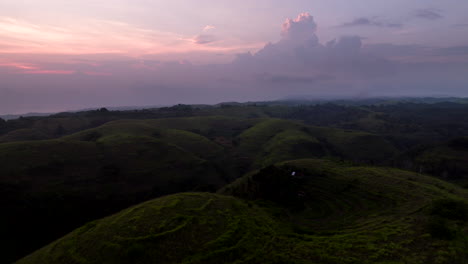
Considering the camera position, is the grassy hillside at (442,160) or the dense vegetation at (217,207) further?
the grassy hillside at (442,160)

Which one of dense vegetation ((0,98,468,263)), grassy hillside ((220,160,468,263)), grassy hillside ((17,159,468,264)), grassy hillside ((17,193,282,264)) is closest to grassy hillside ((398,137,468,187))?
dense vegetation ((0,98,468,263))

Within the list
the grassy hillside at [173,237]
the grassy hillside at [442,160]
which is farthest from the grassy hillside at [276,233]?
the grassy hillside at [442,160]

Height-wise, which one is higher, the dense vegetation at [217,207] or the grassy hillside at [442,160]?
the dense vegetation at [217,207]

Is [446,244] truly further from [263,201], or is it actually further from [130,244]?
[130,244]

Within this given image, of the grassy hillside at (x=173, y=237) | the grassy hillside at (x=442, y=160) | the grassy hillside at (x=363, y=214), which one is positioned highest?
the grassy hillside at (x=173, y=237)

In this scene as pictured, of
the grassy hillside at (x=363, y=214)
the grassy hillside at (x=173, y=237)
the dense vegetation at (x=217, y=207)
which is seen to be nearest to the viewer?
the grassy hillside at (x=363, y=214)

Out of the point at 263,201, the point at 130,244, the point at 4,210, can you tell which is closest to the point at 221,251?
the point at 130,244

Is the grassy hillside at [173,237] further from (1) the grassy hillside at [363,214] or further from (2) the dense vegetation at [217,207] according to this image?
(1) the grassy hillside at [363,214]

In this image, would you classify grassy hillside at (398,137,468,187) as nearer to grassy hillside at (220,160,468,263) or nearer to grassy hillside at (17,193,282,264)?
grassy hillside at (220,160,468,263)
